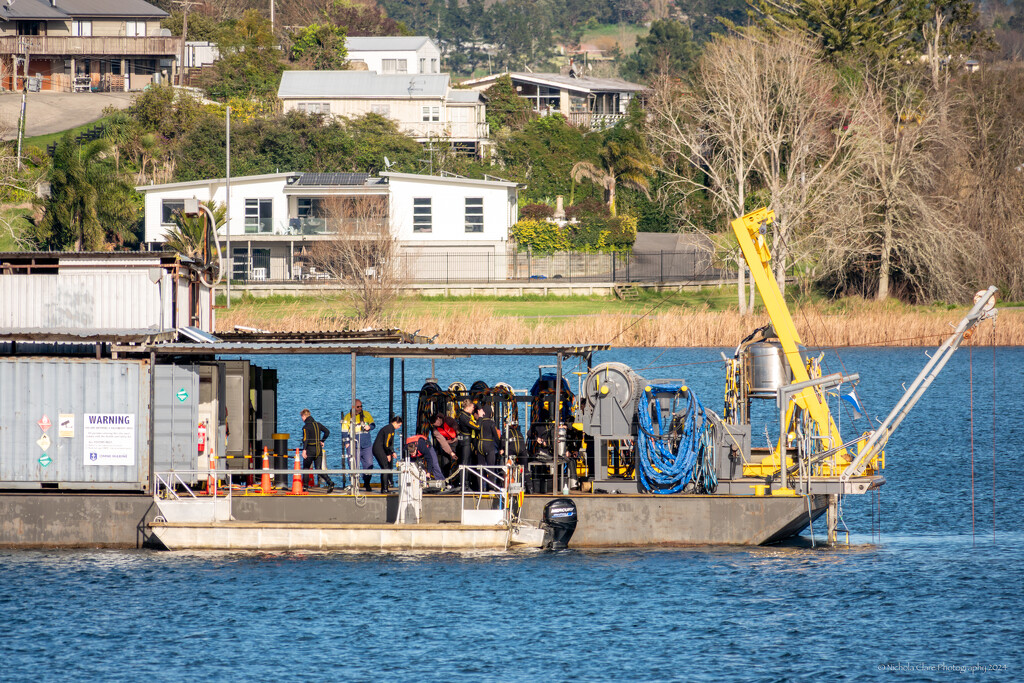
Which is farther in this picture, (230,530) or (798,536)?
(798,536)

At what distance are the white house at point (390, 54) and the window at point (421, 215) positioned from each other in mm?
39701

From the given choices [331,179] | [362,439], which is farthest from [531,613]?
[331,179]

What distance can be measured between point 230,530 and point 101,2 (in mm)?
93501

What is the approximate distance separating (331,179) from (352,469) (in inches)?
2290

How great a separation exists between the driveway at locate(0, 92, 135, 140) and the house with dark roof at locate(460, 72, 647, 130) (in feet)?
101

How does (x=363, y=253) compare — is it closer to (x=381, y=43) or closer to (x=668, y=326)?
(x=668, y=326)

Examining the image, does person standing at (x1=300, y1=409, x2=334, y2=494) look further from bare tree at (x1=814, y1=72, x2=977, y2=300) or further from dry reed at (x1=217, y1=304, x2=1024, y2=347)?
bare tree at (x1=814, y1=72, x2=977, y2=300)

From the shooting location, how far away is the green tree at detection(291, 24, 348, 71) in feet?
Answer: 370

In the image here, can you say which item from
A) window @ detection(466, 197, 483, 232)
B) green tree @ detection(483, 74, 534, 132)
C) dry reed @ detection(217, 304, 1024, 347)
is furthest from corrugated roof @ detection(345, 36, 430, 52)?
dry reed @ detection(217, 304, 1024, 347)

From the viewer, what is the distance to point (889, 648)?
69.9ft

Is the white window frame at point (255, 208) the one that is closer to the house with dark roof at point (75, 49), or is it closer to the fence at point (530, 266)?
the fence at point (530, 266)

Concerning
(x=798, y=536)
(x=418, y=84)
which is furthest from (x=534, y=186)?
(x=798, y=536)

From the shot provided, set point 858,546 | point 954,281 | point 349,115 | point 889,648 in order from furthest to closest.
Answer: point 349,115, point 954,281, point 858,546, point 889,648

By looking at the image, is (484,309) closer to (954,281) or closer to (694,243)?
(694,243)
